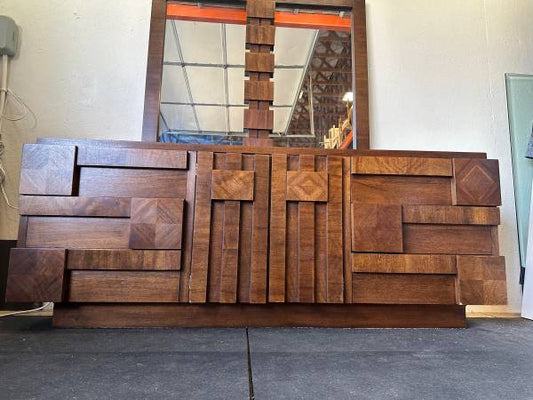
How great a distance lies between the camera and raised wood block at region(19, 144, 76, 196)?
105 centimetres

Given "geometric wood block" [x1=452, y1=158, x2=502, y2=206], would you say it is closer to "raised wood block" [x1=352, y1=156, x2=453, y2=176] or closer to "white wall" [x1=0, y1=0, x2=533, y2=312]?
"raised wood block" [x1=352, y1=156, x2=453, y2=176]

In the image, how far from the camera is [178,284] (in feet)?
3.49

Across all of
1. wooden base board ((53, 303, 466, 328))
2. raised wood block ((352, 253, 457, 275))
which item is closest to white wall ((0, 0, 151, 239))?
wooden base board ((53, 303, 466, 328))

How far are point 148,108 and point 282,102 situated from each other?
56cm

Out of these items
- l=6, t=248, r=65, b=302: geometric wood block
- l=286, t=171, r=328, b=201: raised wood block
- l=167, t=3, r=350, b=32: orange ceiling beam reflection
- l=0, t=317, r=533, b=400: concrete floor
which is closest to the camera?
l=0, t=317, r=533, b=400: concrete floor

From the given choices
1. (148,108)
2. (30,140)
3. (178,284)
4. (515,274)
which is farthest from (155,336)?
(515,274)

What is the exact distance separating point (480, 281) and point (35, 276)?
4.59 ft

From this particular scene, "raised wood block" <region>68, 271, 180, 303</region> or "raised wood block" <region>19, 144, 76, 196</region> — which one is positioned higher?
"raised wood block" <region>19, 144, 76, 196</region>

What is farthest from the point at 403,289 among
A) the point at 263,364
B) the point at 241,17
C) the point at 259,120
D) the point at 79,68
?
the point at 79,68

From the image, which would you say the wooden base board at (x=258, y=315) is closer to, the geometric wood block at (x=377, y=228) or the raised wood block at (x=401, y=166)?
the geometric wood block at (x=377, y=228)

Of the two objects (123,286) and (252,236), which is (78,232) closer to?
(123,286)

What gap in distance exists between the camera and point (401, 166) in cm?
115

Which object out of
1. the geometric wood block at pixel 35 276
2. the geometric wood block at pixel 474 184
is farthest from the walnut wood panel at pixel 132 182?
the geometric wood block at pixel 474 184

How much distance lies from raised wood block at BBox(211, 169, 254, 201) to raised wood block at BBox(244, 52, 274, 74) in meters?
0.52
